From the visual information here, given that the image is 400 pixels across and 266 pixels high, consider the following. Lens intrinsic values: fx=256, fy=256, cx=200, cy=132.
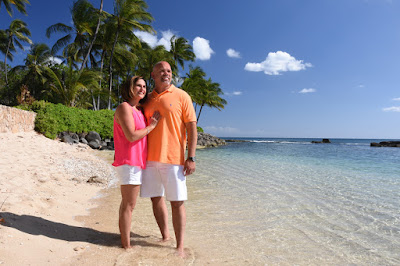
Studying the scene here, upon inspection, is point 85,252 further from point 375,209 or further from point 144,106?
point 375,209

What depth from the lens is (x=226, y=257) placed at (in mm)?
A: 2646

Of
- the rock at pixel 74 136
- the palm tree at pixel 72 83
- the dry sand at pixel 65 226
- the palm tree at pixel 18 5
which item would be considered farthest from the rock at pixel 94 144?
the palm tree at pixel 18 5

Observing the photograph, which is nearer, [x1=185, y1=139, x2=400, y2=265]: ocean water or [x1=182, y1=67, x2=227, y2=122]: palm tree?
[x1=185, y1=139, x2=400, y2=265]: ocean water

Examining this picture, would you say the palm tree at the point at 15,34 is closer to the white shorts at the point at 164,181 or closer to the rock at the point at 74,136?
the rock at the point at 74,136

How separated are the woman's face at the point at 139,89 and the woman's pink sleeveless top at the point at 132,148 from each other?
0.15m

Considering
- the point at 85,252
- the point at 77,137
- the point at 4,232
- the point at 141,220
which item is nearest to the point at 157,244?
the point at 85,252

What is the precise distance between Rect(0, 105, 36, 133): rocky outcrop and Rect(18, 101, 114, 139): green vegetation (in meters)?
0.52

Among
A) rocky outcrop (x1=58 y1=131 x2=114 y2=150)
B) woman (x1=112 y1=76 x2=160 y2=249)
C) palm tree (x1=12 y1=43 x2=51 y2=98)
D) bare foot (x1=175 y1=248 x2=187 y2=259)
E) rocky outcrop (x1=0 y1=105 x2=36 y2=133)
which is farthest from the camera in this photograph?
palm tree (x1=12 y1=43 x2=51 y2=98)

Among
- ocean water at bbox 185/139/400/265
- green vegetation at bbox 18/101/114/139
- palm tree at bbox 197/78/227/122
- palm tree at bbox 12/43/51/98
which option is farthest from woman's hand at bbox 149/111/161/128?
palm tree at bbox 197/78/227/122

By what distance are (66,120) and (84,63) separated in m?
9.22

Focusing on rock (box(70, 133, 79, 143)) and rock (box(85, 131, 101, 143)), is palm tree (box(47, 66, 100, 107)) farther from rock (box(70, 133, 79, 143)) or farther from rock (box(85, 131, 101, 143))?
rock (box(70, 133, 79, 143))

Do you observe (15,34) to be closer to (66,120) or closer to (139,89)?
(66,120)

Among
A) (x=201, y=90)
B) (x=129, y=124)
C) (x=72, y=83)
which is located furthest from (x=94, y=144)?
(x=201, y=90)

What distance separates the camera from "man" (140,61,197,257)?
96.2 inches
